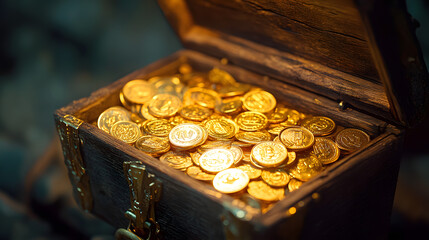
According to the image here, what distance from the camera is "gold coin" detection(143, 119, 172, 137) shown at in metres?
1.75

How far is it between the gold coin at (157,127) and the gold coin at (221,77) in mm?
345

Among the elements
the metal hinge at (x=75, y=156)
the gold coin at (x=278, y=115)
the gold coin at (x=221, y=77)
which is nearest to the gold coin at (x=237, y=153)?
the gold coin at (x=278, y=115)

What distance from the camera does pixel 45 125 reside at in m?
2.96

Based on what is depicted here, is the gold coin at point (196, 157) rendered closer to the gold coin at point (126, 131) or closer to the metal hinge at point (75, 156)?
the gold coin at point (126, 131)

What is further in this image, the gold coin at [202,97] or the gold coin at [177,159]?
the gold coin at [202,97]

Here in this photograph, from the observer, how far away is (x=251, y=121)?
1773 millimetres

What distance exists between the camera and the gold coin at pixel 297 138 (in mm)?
1588

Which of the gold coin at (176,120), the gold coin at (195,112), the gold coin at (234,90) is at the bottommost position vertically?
the gold coin at (176,120)

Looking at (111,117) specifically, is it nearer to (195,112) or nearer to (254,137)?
(195,112)

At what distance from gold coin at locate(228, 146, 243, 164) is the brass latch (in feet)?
0.99

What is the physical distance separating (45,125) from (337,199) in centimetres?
219

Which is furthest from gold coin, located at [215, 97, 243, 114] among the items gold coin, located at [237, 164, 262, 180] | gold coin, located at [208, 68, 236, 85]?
gold coin, located at [237, 164, 262, 180]

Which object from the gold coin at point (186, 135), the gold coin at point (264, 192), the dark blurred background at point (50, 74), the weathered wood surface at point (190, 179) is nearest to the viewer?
the weathered wood surface at point (190, 179)

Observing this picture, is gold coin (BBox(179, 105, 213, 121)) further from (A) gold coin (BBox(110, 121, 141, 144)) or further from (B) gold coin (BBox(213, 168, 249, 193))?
(B) gold coin (BBox(213, 168, 249, 193))
